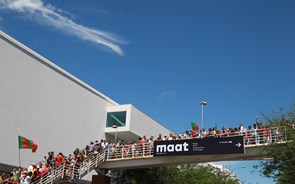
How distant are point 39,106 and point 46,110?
1075mm

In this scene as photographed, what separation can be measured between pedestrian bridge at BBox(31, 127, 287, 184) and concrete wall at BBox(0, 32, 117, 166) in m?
8.46

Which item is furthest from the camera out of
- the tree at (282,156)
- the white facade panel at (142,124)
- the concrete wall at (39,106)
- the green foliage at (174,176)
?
the white facade panel at (142,124)

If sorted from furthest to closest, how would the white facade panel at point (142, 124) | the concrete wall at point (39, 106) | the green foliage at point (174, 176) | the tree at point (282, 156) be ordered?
1. the white facade panel at point (142, 124)
2. the green foliage at point (174, 176)
3. the concrete wall at point (39, 106)
4. the tree at point (282, 156)

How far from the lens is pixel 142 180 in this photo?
117 ft

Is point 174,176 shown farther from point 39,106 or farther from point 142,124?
point 39,106

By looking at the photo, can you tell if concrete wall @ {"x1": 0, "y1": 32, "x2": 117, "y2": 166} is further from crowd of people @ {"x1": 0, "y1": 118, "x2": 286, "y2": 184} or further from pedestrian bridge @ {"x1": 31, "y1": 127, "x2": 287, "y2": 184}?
pedestrian bridge @ {"x1": 31, "y1": 127, "x2": 287, "y2": 184}

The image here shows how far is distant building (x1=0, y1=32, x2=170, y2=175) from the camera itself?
3416 centimetres

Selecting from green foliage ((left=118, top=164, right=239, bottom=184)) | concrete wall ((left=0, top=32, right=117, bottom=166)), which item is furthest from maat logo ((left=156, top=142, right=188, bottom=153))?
concrete wall ((left=0, top=32, right=117, bottom=166))

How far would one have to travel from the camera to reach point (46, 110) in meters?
38.6

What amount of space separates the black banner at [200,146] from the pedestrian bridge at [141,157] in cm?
31

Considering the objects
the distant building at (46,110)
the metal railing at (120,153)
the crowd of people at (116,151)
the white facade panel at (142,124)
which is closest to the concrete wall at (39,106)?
the distant building at (46,110)

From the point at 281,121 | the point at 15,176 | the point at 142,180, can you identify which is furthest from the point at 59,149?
the point at 281,121

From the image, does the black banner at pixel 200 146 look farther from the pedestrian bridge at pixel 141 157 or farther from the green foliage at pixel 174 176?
the green foliage at pixel 174 176

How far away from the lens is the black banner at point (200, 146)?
1032 inches
